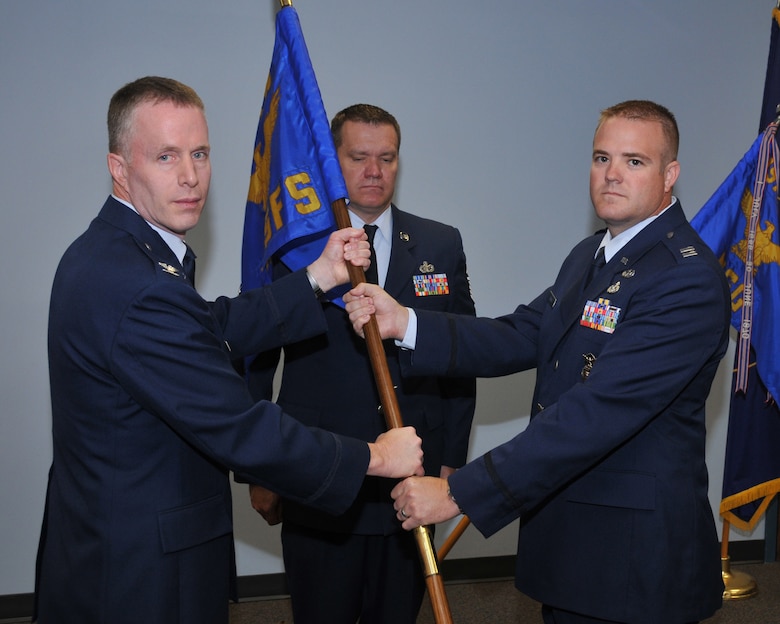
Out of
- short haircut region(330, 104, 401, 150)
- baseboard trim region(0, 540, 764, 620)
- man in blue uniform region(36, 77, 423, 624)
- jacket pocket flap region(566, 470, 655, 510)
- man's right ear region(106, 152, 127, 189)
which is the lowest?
baseboard trim region(0, 540, 764, 620)

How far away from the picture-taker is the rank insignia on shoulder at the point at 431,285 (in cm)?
304

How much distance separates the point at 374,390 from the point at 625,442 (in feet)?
3.00

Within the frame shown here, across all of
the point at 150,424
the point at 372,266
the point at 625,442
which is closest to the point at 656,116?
the point at 625,442

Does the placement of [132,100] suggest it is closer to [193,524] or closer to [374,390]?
[193,524]

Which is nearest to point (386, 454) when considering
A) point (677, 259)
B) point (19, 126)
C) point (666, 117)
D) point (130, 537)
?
point (130, 537)

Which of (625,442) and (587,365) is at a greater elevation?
(587,365)

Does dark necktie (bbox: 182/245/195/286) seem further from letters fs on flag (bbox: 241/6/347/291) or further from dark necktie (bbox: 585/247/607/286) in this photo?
dark necktie (bbox: 585/247/607/286)

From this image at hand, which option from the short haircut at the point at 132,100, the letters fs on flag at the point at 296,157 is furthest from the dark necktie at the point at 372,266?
the short haircut at the point at 132,100

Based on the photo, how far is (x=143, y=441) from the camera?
1.99 meters

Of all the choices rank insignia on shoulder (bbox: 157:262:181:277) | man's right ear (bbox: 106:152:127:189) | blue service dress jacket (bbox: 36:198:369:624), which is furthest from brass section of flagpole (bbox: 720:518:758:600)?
man's right ear (bbox: 106:152:127:189)

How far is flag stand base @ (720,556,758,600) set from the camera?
13.5 feet

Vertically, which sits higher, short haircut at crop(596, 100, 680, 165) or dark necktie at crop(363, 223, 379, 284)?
short haircut at crop(596, 100, 680, 165)

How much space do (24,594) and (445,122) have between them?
2.82 metres

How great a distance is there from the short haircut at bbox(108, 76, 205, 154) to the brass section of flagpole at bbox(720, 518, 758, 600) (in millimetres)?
3185
